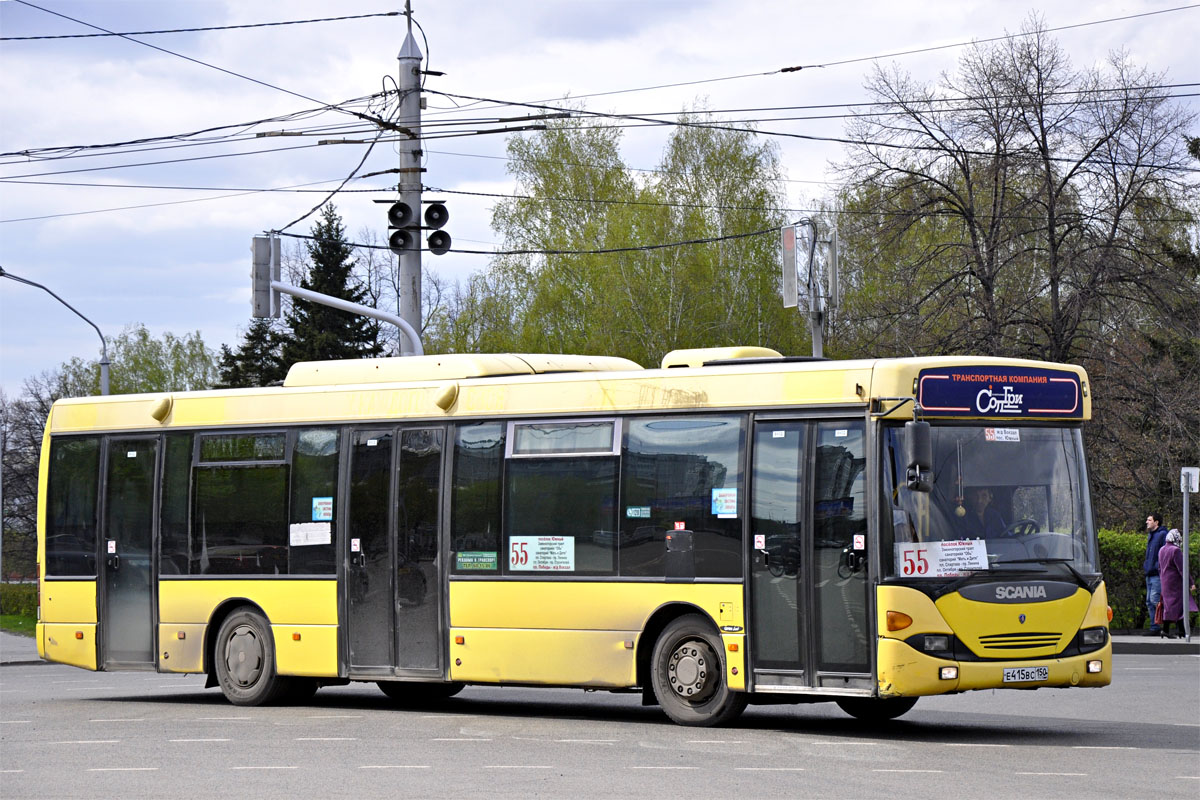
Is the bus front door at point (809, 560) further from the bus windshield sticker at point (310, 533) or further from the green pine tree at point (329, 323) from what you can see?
the green pine tree at point (329, 323)

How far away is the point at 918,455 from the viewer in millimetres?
12398

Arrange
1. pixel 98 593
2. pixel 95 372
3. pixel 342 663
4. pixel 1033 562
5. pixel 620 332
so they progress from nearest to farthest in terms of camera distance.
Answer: pixel 1033 562
pixel 342 663
pixel 98 593
pixel 620 332
pixel 95 372

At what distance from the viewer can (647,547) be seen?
14000mm

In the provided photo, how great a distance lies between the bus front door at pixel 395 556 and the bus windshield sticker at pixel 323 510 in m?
0.25

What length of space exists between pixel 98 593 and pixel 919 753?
30.5 ft

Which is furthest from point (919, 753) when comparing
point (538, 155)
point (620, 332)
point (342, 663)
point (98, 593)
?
point (538, 155)

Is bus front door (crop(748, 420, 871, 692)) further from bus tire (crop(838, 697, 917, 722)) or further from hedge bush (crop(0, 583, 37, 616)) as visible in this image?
hedge bush (crop(0, 583, 37, 616))

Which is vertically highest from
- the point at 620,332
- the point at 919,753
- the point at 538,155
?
the point at 538,155

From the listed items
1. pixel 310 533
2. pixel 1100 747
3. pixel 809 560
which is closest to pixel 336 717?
pixel 310 533

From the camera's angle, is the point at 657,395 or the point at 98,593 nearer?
the point at 657,395

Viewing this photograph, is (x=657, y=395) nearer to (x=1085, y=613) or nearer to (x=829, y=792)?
(x=1085, y=613)

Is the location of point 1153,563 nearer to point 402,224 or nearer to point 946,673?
point 402,224

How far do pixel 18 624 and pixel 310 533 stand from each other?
24.8 m

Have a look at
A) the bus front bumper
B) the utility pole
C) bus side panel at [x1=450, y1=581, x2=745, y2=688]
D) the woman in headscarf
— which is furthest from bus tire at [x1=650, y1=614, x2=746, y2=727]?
the woman in headscarf
